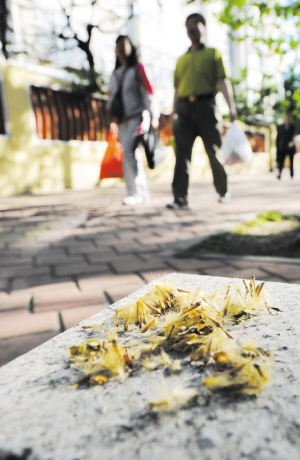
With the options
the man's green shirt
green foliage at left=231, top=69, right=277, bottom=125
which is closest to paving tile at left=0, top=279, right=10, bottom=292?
the man's green shirt

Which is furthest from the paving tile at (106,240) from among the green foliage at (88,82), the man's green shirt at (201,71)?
the green foliage at (88,82)

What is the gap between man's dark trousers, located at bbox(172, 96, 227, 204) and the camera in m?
4.61

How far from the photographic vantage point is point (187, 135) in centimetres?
478

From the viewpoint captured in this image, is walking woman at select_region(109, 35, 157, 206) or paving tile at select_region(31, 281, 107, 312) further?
walking woman at select_region(109, 35, 157, 206)

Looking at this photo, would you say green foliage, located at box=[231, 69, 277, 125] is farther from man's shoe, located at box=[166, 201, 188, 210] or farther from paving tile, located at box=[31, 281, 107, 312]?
paving tile, located at box=[31, 281, 107, 312]

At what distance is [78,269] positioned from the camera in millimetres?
2549

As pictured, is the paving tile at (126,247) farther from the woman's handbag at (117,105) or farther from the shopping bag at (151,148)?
the woman's handbag at (117,105)

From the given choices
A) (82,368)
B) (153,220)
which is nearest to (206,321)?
(82,368)

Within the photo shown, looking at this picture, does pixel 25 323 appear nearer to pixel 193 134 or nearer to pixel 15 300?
pixel 15 300

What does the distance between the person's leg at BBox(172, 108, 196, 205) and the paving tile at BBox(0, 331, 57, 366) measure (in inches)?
139

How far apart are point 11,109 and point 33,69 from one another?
1.10 meters

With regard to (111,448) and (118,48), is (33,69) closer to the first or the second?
(118,48)

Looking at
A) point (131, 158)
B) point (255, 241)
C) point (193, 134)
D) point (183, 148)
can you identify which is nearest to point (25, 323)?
point (255, 241)

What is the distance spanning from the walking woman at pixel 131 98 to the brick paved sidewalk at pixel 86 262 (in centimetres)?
78
